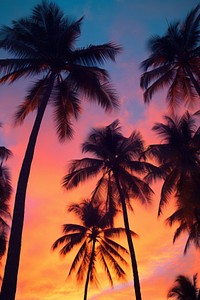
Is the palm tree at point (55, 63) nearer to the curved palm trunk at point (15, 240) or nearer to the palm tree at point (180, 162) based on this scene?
the curved palm trunk at point (15, 240)

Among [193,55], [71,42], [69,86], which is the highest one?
[193,55]

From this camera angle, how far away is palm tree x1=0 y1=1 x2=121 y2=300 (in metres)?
14.6

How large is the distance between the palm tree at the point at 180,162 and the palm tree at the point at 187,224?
0.45m

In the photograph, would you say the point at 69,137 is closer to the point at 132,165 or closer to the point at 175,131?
the point at 132,165

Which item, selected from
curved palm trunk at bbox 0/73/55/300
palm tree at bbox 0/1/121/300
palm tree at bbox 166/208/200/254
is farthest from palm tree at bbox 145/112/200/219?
curved palm trunk at bbox 0/73/55/300

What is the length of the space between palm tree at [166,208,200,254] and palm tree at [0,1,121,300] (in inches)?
434

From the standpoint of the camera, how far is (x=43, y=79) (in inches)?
632

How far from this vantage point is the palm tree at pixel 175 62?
19.7 metres

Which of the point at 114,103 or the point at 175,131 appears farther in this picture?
the point at 175,131

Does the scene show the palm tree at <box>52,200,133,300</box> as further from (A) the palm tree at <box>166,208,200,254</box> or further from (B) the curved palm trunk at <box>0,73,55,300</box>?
(B) the curved palm trunk at <box>0,73,55,300</box>

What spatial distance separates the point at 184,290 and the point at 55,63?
29050 millimetres

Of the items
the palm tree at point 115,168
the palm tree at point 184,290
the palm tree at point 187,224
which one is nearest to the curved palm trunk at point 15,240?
the palm tree at point 115,168

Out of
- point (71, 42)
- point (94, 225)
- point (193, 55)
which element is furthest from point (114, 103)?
point (94, 225)

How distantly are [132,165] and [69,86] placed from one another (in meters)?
9.17
